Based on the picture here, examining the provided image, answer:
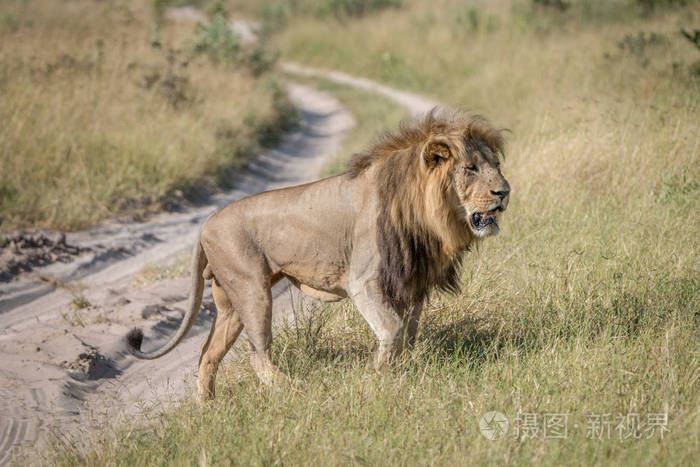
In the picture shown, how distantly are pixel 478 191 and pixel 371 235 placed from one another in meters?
0.57

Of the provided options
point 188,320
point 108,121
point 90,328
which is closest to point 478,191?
point 188,320

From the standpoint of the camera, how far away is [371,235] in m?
3.70

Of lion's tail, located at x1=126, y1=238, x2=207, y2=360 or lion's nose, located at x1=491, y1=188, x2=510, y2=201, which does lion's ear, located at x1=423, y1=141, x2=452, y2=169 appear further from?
lion's tail, located at x1=126, y1=238, x2=207, y2=360

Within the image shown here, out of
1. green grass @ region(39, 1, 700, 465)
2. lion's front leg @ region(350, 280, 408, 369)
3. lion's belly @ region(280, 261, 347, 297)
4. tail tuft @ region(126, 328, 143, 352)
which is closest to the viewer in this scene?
green grass @ region(39, 1, 700, 465)

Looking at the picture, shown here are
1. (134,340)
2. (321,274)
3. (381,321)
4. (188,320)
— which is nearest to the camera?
(381,321)

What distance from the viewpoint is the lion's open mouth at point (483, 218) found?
3.55m

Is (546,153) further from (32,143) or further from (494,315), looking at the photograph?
(32,143)

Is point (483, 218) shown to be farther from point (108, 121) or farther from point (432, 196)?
point (108, 121)

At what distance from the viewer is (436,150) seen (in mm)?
3533

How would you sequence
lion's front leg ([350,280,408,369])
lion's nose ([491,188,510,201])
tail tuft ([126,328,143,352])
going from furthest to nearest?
tail tuft ([126,328,143,352]) → lion's front leg ([350,280,408,369]) → lion's nose ([491,188,510,201])

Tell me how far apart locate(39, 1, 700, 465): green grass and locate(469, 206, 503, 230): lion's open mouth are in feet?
2.37

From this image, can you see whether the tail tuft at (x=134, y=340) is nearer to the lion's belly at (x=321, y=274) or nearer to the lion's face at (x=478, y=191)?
the lion's belly at (x=321, y=274)

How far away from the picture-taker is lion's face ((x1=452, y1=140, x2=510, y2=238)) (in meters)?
3.49

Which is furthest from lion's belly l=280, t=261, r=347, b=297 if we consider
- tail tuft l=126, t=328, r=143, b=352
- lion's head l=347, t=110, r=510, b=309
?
tail tuft l=126, t=328, r=143, b=352
